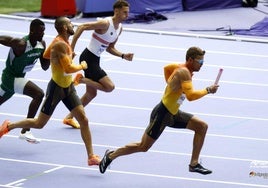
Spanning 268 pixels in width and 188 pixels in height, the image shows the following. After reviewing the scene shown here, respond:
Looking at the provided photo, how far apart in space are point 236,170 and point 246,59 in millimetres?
8932

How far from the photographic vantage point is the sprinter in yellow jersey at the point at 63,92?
40.8 ft

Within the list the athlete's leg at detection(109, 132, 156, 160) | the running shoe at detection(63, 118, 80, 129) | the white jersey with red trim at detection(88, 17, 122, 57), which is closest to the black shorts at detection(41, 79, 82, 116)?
the athlete's leg at detection(109, 132, 156, 160)

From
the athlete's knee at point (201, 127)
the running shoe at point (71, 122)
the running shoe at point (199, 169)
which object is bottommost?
the running shoe at point (71, 122)

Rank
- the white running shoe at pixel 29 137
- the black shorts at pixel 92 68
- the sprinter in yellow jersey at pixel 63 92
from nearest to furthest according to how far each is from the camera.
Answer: the sprinter in yellow jersey at pixel 63 92, the white running shoe at pixel 29 137, the black shorts at pixel 92 68

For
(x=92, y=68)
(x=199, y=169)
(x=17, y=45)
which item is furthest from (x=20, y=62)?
(x=199, y=169)

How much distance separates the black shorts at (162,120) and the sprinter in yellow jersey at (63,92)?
96 cm

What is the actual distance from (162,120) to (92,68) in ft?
11.0

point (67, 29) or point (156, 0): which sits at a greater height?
point (67, 29)

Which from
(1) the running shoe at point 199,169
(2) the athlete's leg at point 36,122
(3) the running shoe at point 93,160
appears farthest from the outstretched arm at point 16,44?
(1) the running shoe at point 199,169

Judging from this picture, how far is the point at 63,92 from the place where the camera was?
41.9 feet

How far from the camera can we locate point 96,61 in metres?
15.1

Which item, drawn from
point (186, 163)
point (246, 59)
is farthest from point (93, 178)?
point (246, 59)

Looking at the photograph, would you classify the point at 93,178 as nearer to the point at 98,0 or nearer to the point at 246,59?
the point at 246,59

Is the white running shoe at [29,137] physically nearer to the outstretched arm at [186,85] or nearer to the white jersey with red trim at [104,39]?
the white jersey with red trim at [104,39]
